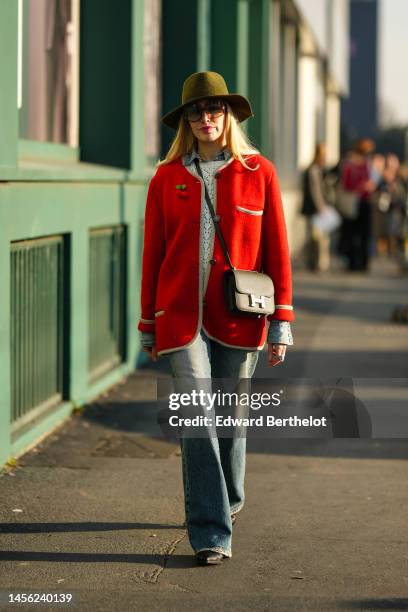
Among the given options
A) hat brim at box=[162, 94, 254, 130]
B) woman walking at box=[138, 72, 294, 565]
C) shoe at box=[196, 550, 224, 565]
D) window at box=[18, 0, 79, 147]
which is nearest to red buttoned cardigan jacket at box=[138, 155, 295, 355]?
woman walking at box=[138, 72, 294, 565]

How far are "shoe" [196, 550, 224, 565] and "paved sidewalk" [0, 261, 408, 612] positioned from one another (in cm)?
3

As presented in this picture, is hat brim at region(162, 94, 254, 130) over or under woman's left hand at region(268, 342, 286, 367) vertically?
over

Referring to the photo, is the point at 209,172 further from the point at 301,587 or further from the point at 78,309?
the point at 78,309

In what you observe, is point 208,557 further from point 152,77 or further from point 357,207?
point 357,207

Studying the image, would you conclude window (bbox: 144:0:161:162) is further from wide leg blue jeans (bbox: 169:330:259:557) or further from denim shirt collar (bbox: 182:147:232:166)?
wide leg blue jeans (bbox: 169:330:259:557)

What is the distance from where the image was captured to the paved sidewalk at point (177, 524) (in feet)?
17.5

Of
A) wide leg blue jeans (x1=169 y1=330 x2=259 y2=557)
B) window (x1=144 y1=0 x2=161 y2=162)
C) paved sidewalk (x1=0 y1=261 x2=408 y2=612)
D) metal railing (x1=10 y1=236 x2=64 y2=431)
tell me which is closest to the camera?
paved sidewalk (x1=0 y1=261 x2=408 y2=612)

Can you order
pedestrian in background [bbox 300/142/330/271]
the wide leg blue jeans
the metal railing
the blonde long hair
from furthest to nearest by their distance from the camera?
pedestrian in background [bbox 300/142/330/271] < the metal railing < the blonde long hair < the wide leg blue jeans

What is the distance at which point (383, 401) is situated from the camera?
9.85 metres

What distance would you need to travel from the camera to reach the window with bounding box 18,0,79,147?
934 cm

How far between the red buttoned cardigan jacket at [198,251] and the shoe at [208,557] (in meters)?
0.79

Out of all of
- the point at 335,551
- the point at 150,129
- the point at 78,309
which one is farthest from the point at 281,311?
the point at 150,129

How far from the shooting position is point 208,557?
5664 mm

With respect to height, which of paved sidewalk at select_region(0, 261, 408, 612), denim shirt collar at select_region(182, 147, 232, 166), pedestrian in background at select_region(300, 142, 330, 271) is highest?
denim shirt collar at select_region(182, 147, 232, 166)
